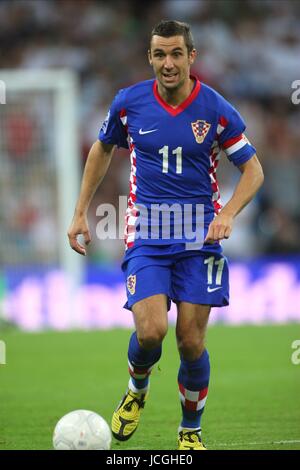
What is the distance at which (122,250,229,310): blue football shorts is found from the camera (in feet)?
19.7

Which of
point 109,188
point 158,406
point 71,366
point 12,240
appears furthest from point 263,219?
point 158,406

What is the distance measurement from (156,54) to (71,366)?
538cm

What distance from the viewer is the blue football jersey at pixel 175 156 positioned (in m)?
6.09

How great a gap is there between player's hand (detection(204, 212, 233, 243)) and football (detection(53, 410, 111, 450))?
1.23 meters

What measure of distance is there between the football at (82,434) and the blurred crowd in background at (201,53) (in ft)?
38.7

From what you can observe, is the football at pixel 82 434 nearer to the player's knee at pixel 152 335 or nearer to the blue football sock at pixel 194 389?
the player's knee at pixel 152 335

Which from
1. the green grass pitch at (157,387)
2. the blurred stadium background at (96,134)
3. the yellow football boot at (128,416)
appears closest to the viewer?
the yellow football boot at (128,416)

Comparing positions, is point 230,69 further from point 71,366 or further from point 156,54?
point 156,54

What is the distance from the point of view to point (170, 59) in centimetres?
596

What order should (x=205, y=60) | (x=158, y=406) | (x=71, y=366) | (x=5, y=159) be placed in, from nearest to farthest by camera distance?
(x=158, y=406) → (x=71, y=366) → (x=5, y=159) → (x=205, y=60)

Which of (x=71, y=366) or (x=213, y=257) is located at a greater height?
(x=213, y=257)

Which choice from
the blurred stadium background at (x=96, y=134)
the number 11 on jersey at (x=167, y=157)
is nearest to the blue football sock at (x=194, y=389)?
the number 11 on jersey at (x=167, y=157)

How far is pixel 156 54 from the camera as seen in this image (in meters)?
6.00

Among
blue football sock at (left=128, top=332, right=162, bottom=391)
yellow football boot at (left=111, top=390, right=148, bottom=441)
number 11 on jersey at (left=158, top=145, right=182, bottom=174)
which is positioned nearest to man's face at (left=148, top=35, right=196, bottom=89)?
number 11 on jersey at (left=158, top=145, right=182, bottom=174)
